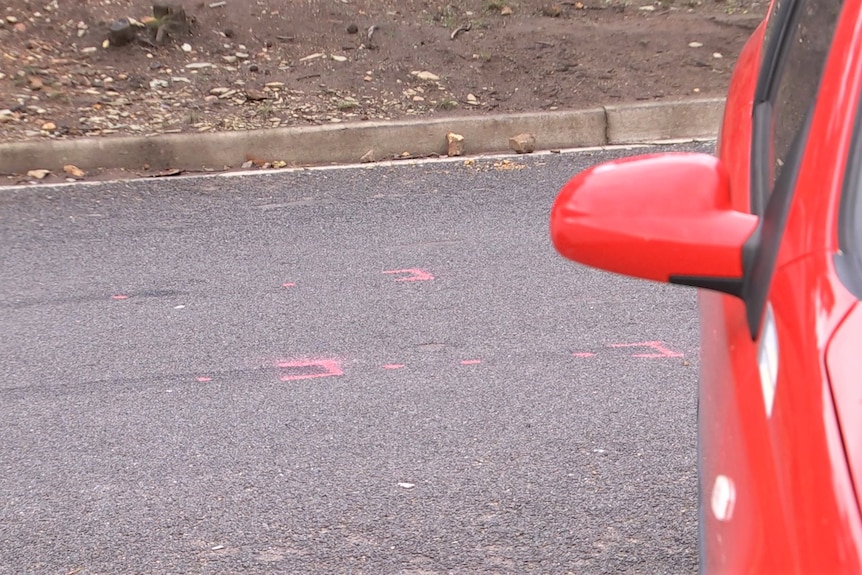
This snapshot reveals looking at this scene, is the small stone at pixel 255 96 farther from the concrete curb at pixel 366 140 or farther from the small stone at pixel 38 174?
the small stone at pixel 38 174

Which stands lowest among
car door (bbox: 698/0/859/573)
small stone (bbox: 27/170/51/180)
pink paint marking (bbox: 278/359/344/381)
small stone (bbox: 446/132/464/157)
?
small stone (bbox: 27/170/51/180)

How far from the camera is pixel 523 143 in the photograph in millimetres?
7496

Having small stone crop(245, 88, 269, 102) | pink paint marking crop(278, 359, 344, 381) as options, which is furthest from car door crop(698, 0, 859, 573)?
small stone crop(245, 88, 269, 102)

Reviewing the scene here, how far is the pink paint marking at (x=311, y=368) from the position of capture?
424 centimetres

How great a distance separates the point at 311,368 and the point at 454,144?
352cm

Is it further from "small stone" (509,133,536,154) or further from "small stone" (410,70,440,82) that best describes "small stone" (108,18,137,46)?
"small stone" (509,133,536,154)

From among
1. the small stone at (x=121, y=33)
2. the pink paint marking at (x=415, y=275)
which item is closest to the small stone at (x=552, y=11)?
the small stone at (x=121, y=33)

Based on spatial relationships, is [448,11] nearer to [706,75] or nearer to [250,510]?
[706,75]

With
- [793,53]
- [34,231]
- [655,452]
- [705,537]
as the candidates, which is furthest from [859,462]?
[34,231]

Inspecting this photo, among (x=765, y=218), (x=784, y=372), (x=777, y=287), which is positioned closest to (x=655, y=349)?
(x=765, y=218)

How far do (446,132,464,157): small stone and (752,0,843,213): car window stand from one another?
482cm

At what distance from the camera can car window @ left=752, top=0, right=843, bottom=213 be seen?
72.4 inches

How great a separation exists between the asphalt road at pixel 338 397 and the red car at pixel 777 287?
4.71 ft

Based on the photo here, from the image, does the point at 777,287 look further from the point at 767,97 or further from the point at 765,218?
the point at 767,97
